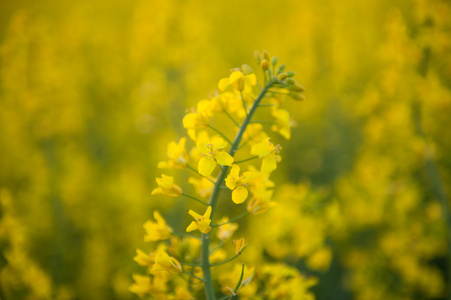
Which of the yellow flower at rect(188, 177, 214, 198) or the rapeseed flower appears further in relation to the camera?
the yellow flower at rect(188, 177, 214, 198)

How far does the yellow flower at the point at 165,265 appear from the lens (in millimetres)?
1688

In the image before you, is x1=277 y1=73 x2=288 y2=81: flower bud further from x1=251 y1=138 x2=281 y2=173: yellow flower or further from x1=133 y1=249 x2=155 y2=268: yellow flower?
x1=133 y1=249 x2=155 y2=268: yellow flower

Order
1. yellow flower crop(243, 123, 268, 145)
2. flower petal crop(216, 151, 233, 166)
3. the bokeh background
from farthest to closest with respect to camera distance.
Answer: the bokeh background → yellow flower crop(243, 123, 268, 145) → flower petal crop(216, 151, 233, 166)

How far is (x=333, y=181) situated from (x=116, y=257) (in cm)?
448

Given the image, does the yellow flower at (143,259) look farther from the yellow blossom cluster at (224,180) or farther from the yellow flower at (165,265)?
the yellow flower at (165,265)

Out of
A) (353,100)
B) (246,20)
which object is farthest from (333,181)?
(246,20)

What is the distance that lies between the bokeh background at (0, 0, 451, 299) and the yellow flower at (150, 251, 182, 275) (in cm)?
141

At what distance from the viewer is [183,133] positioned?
226 inches

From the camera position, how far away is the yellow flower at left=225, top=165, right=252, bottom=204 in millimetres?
1641

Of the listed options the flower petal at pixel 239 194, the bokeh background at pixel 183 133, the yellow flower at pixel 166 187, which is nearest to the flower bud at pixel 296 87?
the flower petal at pixel 239 194

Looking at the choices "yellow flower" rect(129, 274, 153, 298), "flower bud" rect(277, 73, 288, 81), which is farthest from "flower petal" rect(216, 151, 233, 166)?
"yellow flower" rect(129, 274, 153, 298)

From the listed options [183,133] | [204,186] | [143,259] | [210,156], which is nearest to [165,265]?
[143,259]

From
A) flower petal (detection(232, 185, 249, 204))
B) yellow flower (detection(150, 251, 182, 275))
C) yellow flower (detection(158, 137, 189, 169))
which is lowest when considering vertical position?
yellow flower (detection(150, 251, 182, 275))

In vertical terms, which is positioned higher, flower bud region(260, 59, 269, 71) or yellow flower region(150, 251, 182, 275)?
flower bud region(260, 59, 269, 71)
